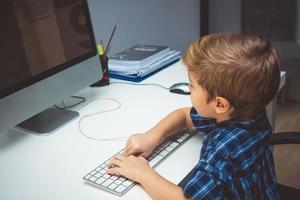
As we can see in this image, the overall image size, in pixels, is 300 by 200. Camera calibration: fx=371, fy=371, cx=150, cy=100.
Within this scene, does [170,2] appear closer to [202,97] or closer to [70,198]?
[202,97]

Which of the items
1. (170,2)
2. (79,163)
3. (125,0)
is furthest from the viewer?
(170,2)

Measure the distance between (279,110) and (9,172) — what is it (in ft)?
6.44

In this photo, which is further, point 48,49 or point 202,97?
point 48,49

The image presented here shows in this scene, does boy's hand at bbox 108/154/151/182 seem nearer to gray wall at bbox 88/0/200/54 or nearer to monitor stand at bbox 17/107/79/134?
monitor stand at bbox 17/107/79/134

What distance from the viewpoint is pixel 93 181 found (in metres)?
0.82

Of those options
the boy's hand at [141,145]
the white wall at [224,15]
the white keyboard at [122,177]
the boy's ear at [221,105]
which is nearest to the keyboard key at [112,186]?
the white keyboard at [122,177]

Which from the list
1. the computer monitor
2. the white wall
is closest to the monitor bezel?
the computer monitor

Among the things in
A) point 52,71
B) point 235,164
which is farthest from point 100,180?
point 52,71

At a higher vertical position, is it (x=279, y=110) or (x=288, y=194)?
(x=288, y=194)

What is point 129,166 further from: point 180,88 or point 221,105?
point 180,88

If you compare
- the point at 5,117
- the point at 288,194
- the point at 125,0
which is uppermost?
the point at 125,0

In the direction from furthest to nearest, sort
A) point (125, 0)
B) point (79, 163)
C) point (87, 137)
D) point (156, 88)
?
1. point (125, 0)
2. point (156, 88)
3. point (87, 137)
4. point (79, 163)

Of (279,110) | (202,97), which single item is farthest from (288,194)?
(279,110)

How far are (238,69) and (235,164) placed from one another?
0.63ft
